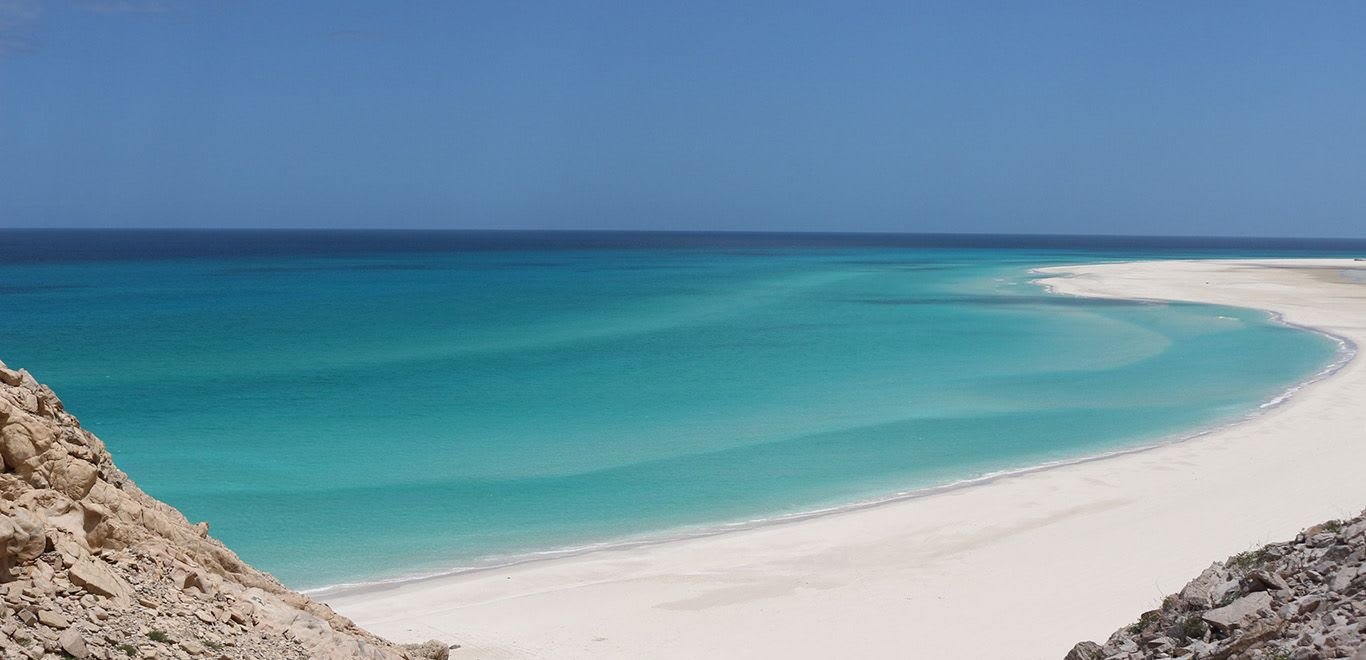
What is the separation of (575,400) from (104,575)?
26849 millimetres

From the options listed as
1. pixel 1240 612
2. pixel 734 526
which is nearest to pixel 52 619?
pixel 1240 612

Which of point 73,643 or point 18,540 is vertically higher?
point 18,540

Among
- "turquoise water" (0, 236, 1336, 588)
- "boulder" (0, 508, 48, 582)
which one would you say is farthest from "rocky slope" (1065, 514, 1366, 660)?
"turquoise water" (0, 236, 1336, 588)

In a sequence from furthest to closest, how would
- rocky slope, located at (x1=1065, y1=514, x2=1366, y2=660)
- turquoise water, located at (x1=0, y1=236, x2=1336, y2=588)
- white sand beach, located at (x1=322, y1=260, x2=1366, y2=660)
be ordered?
1. turquoise water, located at (x1=0, y1=236, x2=1336, y2=588)
2. white sand beach, located at (x1=322, y1=260, x2=1366, y2=660)
3. rocky slope, located at (x1=1065, y1=514, x2=1366, y2=660)

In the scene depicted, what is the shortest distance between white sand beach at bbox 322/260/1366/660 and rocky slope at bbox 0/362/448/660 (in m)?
5.63

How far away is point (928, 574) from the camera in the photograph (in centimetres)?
1733

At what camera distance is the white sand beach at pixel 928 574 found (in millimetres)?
14516

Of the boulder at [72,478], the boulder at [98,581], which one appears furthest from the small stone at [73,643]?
the boulder at [72,478]

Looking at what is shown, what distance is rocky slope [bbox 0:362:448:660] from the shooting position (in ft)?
22.6

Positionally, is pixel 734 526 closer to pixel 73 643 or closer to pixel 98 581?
pixel 98 581

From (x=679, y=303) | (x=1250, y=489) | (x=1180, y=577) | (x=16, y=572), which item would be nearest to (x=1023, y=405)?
(x=1250, y=489)

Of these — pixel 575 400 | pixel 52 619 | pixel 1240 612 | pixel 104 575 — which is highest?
pixel 104 575

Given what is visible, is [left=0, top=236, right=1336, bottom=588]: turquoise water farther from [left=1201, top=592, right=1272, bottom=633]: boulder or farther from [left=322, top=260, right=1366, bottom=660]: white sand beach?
[left=1201, top=592, right=1272, bottom=633]: boulder

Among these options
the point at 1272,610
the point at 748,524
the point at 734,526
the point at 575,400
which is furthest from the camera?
the point at 575,400
